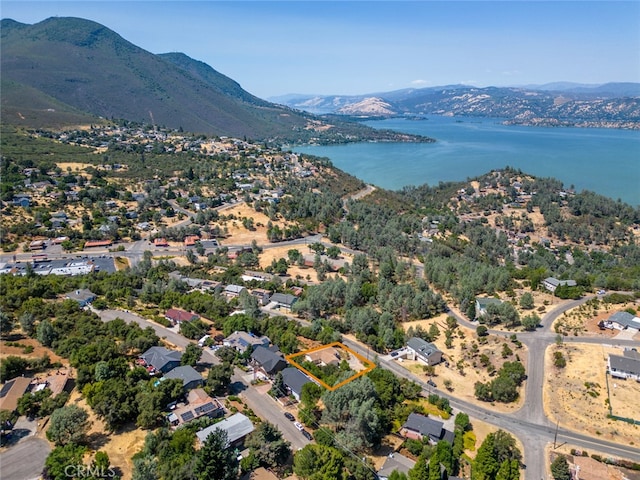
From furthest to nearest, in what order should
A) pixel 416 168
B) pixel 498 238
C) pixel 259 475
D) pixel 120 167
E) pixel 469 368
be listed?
pixel 416 168 < pixel 120 167 < pixel 498 238 < pixel 469 368 < pixel 259 475

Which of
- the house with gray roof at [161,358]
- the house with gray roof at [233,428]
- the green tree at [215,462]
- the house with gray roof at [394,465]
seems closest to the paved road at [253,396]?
the house with gray roof at [233,428]

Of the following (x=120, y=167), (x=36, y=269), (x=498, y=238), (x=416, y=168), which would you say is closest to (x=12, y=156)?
(x=120, y=167)

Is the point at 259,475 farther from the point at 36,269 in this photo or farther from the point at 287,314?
the point at 36,269

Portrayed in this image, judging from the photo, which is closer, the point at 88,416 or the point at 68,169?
the point at 88,416

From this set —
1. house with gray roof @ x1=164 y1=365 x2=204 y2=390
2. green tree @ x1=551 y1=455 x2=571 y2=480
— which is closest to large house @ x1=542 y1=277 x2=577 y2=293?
green tree @ x1=551 y1=455 x2=571 y2=480

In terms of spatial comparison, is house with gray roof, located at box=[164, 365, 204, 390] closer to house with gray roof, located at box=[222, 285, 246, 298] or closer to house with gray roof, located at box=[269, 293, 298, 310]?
house with gray roof, located at box=[269, 293, 298, 310]

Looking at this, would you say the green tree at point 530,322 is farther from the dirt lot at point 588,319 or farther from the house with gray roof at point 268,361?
the house with gray roof at point 268,361
